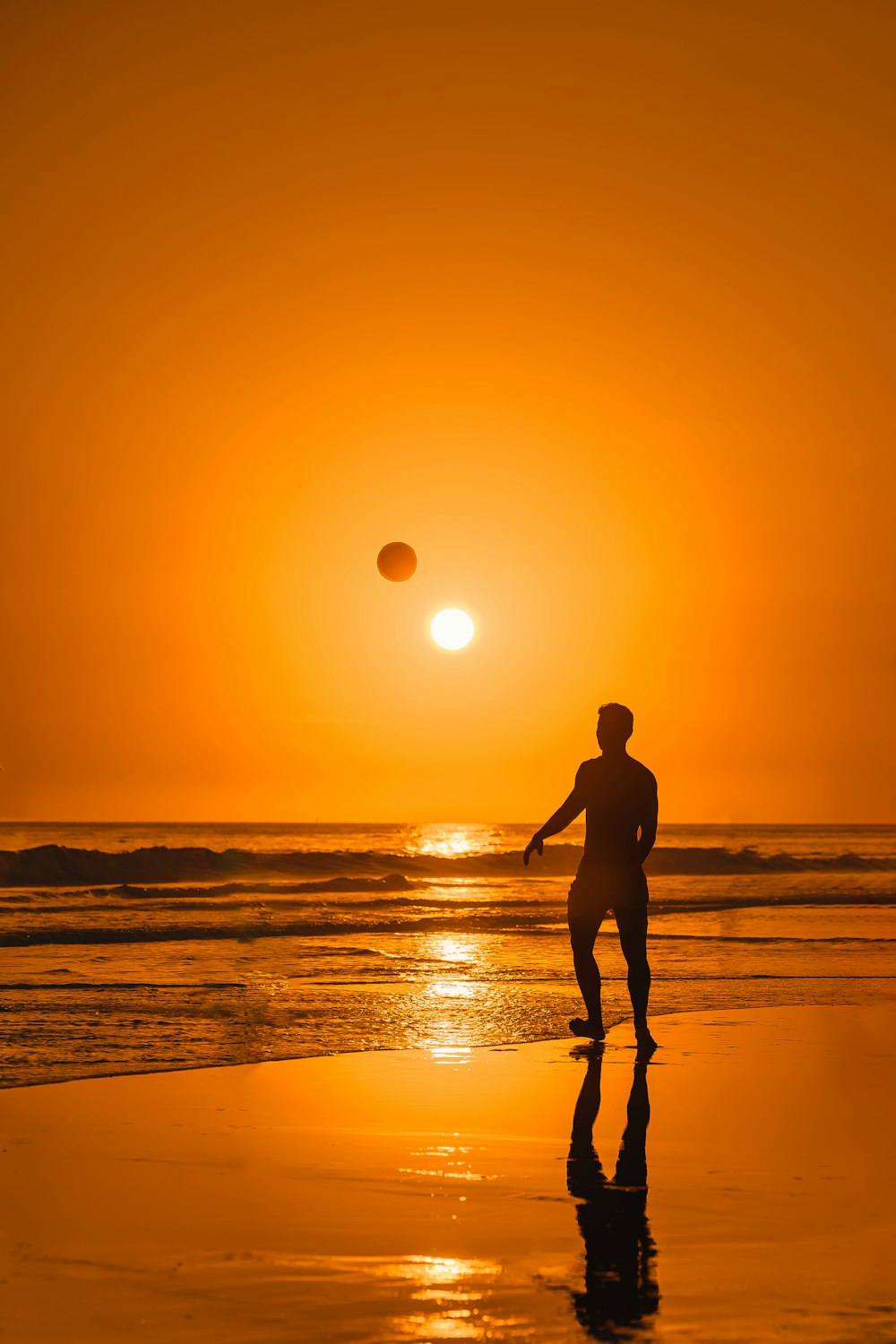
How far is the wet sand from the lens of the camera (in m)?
3.47

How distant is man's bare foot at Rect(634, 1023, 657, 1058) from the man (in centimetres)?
20

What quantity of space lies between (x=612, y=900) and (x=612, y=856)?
276 mm

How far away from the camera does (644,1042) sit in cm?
816

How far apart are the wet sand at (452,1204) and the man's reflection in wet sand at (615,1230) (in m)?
0.01

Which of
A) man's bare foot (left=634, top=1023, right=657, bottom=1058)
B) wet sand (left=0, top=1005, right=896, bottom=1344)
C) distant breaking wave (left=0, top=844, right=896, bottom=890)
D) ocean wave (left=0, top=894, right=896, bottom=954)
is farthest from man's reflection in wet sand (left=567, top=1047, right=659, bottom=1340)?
distant breaking wave (left=0, top=844, right=896, bottom=890)

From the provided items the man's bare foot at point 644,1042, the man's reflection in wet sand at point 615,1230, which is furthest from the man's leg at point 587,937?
the man's reflection in wet sand at point 615,1230

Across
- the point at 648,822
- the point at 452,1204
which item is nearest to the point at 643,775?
the point at 648,822

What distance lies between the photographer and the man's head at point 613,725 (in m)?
8.91

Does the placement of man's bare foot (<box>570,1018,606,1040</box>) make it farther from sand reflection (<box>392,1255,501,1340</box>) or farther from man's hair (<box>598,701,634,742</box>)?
sand reflection (<box>392,1255,501,1340</box>)

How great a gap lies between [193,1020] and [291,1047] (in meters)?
1.37

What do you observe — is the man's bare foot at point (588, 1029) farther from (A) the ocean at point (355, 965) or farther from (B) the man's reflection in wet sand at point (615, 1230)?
(B) the man's reflection in wet sand at point (615, 1230)

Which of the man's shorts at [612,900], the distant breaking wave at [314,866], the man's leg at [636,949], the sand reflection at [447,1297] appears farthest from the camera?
the distant breaking wave at [314,866]

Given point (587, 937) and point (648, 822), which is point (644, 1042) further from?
point (648, 822)

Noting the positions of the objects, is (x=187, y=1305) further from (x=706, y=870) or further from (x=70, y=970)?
(x=706, y=870)
